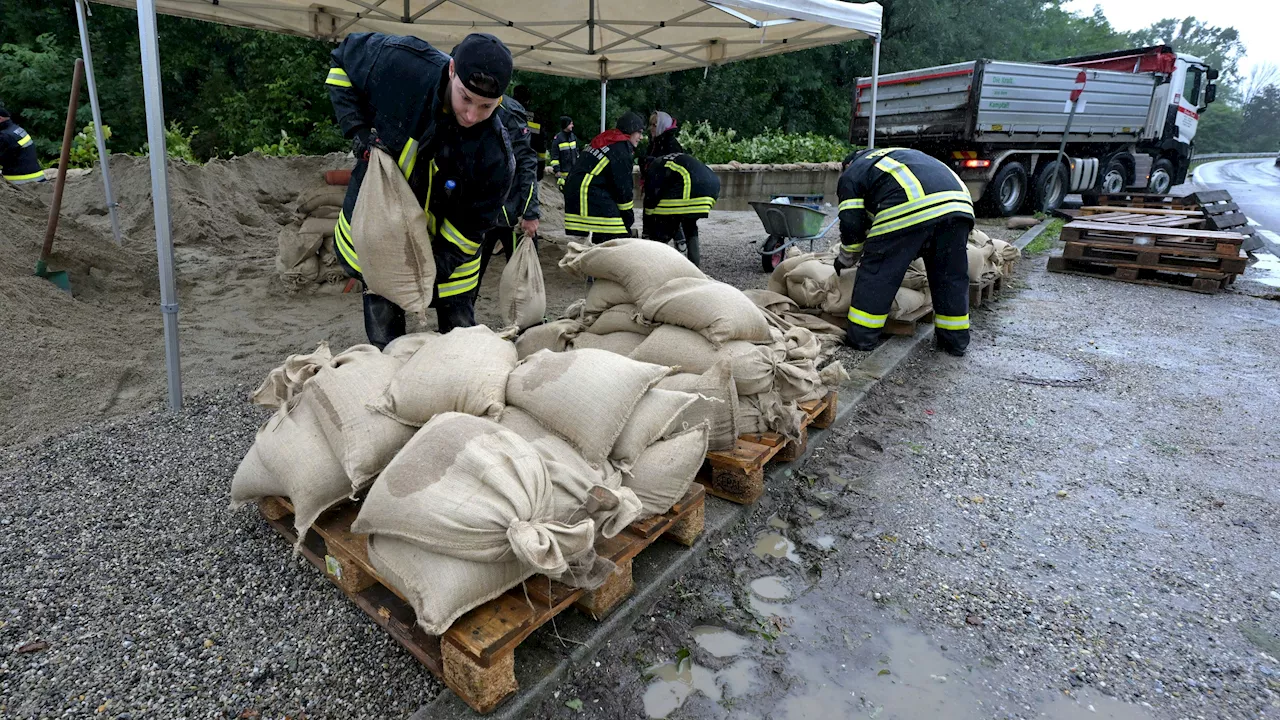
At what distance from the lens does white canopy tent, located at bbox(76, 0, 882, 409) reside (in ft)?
17.0

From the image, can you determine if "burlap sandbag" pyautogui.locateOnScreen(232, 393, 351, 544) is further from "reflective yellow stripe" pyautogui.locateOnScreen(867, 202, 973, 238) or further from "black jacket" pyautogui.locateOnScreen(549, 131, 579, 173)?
"black jacket" pyautogui.locateOnScreen(549, 131, 579, 173)

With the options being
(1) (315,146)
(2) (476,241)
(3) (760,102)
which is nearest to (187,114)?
(1) (315,146)

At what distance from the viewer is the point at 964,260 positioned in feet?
14.0

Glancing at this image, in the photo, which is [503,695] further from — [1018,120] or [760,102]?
[760,102]

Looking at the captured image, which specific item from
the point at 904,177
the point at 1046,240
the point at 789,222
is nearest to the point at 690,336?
the point at 904,177

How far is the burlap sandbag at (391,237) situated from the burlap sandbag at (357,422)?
1.90 feet

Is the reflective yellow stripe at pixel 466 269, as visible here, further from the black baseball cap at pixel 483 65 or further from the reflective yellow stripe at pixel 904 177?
the reflective yellow stripe at pixel 904 177

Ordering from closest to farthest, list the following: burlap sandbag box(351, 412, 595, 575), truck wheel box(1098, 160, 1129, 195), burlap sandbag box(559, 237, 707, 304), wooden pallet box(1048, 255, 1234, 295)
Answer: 1. burlap sandbag box(351, 412, 595, 575)
2. burlap sandbag box(559, 237, 707, 304)
3. wooden pallet box(1048, 255, 1234, 295)
4. truck wheel box(1098, 160, 1129, 195)

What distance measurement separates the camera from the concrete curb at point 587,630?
5.19 ft

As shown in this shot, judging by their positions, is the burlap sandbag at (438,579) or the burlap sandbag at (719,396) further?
the burlap sandbag at (719,396)

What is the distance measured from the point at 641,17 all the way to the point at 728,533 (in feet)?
17.8

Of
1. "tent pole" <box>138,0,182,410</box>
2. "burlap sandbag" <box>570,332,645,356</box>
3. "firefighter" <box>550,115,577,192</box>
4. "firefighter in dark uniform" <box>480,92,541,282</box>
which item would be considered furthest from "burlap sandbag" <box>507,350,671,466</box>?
"firefighter" <box>550,115,577,192</box>

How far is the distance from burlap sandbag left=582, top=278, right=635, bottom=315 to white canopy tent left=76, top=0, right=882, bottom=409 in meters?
2.28

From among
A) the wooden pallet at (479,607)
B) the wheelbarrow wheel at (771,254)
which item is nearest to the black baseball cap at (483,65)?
the wooden pallet at (479,607)
